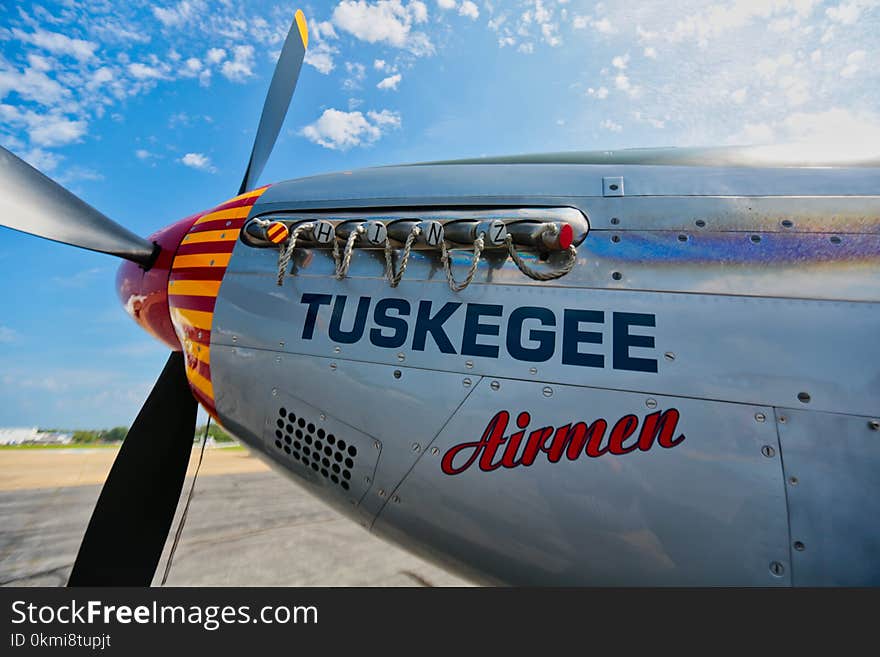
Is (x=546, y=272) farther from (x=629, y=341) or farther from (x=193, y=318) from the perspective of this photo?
(x=193, y=318)

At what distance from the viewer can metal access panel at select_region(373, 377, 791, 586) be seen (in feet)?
6.01

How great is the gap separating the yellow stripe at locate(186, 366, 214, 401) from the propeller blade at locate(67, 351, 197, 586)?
733 mm

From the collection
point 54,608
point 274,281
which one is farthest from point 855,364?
point 54,608

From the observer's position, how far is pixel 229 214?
3141 millimetres

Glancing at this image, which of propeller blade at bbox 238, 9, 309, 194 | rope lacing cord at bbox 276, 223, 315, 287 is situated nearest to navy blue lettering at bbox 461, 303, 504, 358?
rope lacing cord at bbox 276, 223, 315, 287

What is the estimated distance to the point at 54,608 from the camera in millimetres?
2125

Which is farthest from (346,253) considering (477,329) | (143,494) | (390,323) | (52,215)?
(143,494)

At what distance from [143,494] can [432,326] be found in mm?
2689

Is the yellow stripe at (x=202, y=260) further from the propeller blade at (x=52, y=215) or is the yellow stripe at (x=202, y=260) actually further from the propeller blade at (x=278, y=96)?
the propeller blade at (x=278, y=96)

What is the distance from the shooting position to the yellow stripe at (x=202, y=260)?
2.93 metres

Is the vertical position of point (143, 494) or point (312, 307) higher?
point (312, 307)

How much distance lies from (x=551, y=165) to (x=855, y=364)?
1.81 metres

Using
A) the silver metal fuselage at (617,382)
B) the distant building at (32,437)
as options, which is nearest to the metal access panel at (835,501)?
the silver metal fuselage at (617,382)

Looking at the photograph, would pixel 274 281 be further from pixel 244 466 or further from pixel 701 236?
pixel 244 466
